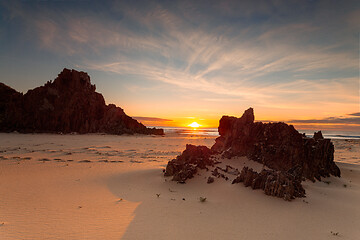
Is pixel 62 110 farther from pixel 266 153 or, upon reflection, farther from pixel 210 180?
pixel 266 153

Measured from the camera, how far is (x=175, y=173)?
769 centimetres

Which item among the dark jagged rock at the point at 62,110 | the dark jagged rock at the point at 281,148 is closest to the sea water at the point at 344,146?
the dark jagged rock at the point at 281,148

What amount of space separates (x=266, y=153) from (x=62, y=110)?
125ft

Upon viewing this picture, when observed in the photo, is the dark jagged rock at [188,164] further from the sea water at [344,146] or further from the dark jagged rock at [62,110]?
the dark jagged rock at [62,110]

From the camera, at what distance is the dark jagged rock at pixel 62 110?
3475 centimetres

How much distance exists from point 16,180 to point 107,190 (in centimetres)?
410

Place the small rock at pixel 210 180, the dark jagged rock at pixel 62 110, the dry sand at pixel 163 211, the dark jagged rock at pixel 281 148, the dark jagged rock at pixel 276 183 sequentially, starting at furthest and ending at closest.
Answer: the dark jagged rock at pixel 62 110
the dark jagged rock at pixel 281 148
the small rock at pixel 210 180
the dark jagged rock at pixel 276 183
the dry sand at pixel 163 211

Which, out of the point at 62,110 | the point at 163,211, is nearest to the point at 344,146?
the point at 163,211

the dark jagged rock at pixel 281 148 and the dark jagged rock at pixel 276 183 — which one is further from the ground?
the dark jagged rock at pixel 281 148

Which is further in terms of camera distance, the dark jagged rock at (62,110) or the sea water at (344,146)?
the dark jagged rock at (62,110)

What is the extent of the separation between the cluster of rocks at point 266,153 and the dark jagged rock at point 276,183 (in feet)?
0.30

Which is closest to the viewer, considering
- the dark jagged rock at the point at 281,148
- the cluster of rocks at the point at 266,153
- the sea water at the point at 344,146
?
the cluster of rocks at the point at 266,153

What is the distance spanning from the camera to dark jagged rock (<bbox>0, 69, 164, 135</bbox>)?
3475 centimetres

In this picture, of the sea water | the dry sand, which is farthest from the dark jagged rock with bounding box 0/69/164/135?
the dry sand
